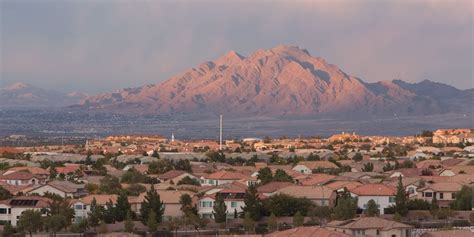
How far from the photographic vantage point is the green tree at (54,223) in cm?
4131

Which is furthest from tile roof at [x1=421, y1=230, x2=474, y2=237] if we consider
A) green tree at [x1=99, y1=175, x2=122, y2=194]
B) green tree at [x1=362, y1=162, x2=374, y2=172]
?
green tree at [x1=362, y1=162, x2=374, y2=172]

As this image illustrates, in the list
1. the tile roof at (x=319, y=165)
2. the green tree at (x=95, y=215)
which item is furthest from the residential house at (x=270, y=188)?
the tile roof at (x=319, y=165)

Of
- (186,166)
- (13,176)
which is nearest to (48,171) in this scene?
(13,176)

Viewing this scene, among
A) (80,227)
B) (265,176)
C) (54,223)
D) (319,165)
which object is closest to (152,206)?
(80,227)

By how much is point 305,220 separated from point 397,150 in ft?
170

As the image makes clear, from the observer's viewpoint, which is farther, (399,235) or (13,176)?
(13,176)

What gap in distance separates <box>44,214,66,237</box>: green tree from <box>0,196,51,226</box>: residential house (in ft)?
8.92

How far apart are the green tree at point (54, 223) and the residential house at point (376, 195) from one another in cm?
1332

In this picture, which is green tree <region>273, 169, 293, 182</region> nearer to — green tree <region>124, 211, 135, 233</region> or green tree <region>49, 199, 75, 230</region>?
green tree <region>49, 199, 75, 230</region>

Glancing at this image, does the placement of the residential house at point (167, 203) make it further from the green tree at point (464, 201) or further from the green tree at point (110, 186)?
the green tree at point (464, 201)

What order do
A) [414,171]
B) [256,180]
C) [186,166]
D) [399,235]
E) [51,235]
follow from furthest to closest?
[186,166] < [414,171] < [256,180] < [51,235] < [399,235]

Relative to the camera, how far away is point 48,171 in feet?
209

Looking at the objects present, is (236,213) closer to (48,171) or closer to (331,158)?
(48,171)

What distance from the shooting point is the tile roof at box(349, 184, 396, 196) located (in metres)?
49.2
